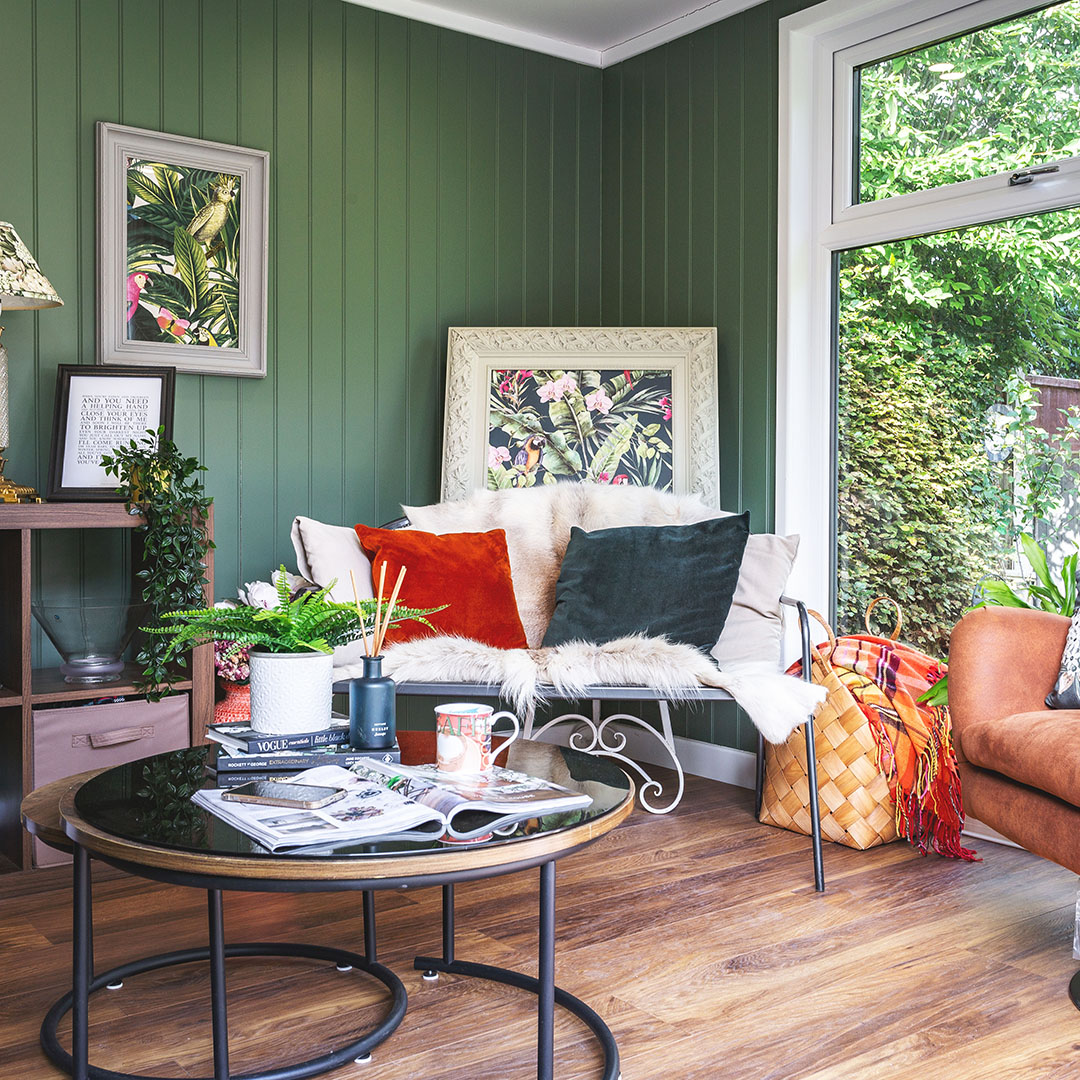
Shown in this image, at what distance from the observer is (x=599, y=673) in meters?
2.80

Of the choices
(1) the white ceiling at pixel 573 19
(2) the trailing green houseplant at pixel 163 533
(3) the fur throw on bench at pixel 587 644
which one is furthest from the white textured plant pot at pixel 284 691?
(1) the white ceiling at pixel 573 19

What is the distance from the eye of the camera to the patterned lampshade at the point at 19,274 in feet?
8.73

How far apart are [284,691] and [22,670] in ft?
4.27

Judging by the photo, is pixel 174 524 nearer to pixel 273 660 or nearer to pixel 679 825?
pixel 273 660

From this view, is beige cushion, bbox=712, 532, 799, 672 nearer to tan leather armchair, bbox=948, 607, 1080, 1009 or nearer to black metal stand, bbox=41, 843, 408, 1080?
tan leather armchair, bbox=948, 607, 1080, 1009

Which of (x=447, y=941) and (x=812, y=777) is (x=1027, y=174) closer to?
(x=812, y=777)

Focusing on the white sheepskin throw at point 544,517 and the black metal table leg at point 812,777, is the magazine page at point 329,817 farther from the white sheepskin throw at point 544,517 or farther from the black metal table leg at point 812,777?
the white sheepskin throw at point 544,517

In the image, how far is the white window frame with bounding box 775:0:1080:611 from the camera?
3.43 metres

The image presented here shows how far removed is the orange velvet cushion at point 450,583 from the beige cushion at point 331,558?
35 millimetres

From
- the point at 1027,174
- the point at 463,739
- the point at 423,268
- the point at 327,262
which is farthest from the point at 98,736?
the point at 1027,174

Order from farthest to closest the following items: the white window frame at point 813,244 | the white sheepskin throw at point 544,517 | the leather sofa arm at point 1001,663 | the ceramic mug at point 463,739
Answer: the white window frame at point 813,244
the white sheepskin throw at point 544,517
the leather sofa arm at point 1001,663
the ceramic mug at point 463,739

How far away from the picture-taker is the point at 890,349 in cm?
337

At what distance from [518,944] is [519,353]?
2.05m

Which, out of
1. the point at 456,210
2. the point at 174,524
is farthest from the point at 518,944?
the point at 456,210
